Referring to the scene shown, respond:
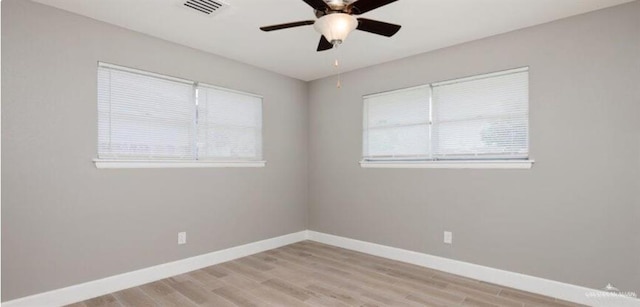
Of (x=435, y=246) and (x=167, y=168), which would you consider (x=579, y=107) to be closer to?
(x=435, y=246)

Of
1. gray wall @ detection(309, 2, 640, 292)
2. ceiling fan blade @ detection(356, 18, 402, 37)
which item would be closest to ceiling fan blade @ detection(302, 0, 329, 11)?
ceiling fan blade @ detection(356, 18, 402, 37)

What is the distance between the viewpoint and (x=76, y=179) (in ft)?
9.16

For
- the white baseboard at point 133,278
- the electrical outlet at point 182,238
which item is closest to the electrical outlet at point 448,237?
the white baseboard at point 133,278

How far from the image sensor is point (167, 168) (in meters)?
3.39

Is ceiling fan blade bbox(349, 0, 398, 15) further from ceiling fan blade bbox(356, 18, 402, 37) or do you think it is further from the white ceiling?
the white ceiling

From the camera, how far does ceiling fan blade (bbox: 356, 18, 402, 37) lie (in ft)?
7.27

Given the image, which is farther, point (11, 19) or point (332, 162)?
point (332, 162)

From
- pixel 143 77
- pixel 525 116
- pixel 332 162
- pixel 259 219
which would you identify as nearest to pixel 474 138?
pixel 525 116

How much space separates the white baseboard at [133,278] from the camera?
2598 millimetres

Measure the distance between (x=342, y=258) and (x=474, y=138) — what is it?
81.7 inches

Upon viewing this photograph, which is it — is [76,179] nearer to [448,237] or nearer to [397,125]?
[397,125]

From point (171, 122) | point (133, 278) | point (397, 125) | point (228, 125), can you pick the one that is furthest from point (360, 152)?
point (133, 278)

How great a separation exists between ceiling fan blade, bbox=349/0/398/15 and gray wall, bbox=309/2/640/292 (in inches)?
72.3

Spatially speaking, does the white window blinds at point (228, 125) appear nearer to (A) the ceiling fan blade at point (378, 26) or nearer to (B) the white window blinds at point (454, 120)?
(B) the white window blinds at point (454, 120)
